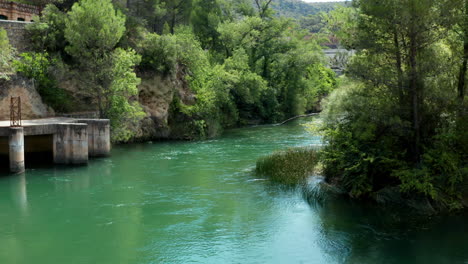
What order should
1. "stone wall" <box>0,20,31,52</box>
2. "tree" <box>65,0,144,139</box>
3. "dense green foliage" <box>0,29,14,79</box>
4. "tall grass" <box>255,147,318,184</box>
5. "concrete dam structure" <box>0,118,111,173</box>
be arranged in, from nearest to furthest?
"tall grass" <box>255,147,318,184</box>
"concrete dam structure" <box>0,118,111,173</box>
"dense green foliage" <box>0,29,14,79</box>
"tree" <box>65,0,144,139</box>
"stone wall" <box>0,20,31,52</box>

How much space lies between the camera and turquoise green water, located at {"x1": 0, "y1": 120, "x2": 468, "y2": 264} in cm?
1669

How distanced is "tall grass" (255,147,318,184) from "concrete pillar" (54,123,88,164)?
11.0 m

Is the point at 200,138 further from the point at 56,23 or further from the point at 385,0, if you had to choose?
the point at 385,0

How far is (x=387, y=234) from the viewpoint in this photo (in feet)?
60.6

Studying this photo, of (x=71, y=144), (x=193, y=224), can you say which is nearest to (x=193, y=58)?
(x=71, y=144)

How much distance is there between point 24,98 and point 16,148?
28.6ft

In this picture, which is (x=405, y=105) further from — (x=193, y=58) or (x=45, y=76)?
(x=193, y=58)

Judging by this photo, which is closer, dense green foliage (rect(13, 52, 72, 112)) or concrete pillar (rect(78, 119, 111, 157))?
concrete pillar (rect(78, 119, 111, 157))

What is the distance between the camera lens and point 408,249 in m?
17.1

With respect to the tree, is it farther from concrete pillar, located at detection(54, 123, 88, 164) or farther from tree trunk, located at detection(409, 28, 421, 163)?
tree trunk, located at detection(409, 28, 421, 163)

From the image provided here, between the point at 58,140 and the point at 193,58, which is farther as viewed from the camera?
the point at 193,58

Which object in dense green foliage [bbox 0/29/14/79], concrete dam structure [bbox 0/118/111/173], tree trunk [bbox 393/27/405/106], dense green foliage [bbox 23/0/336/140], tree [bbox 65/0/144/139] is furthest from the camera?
dense green foliage [bbox 23/0/336/140]

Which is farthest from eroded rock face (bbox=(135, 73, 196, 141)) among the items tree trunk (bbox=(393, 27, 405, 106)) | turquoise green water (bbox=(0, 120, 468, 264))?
tree trunk (bbox=(393, 27, 405, 106))

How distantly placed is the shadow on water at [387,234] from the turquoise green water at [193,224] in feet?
0.12
